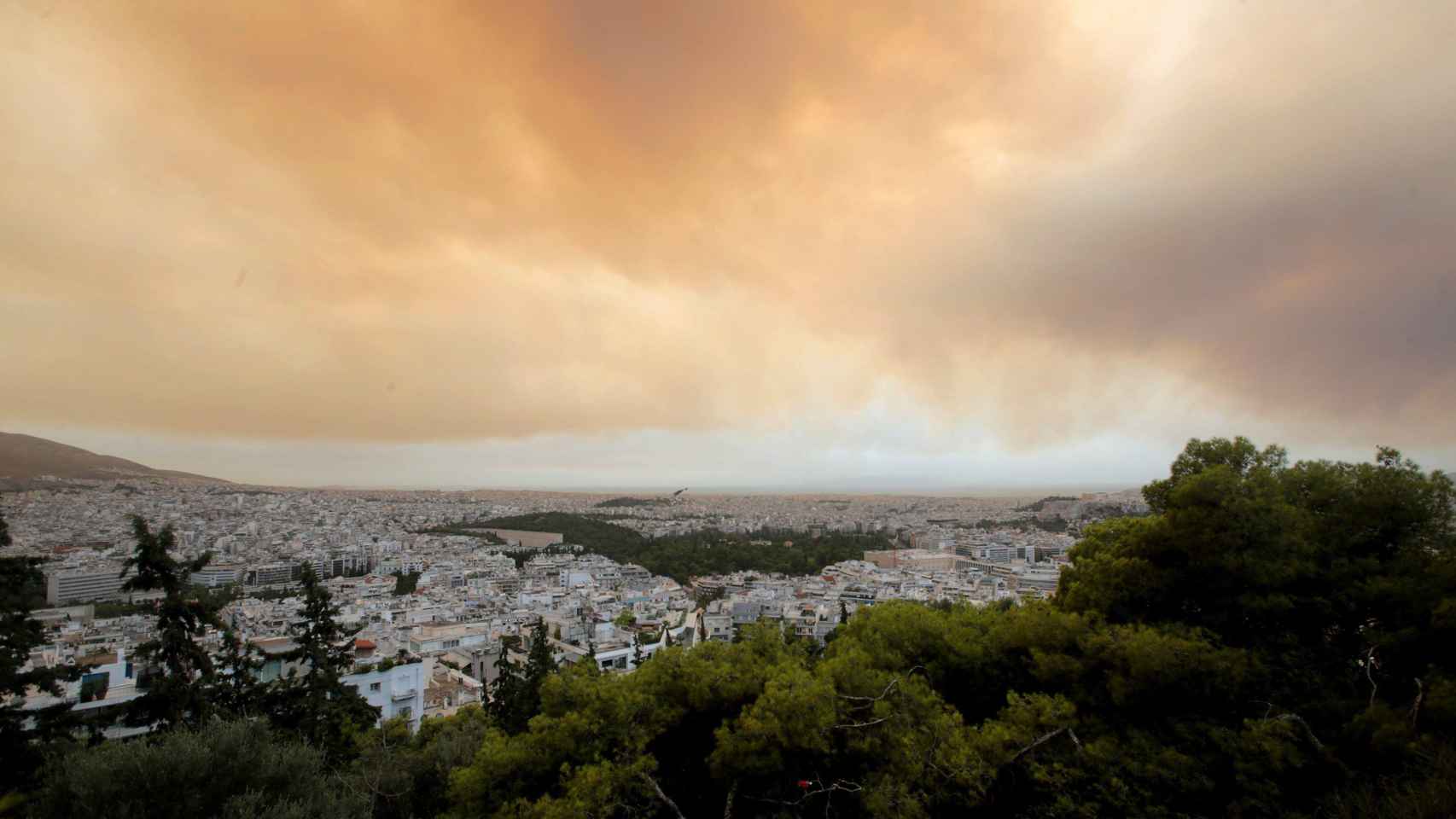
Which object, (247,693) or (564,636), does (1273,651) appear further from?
(564,636)

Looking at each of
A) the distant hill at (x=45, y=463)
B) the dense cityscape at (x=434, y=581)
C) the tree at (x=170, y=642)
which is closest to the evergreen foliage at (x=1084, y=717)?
the dense cityscape at (x=434, y=581)

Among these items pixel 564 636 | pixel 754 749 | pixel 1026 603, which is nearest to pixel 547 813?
pixel 754 749

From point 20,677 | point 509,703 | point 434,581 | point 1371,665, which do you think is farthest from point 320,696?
point 434,581

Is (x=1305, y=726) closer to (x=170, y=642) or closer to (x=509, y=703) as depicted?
(x=509, y=703)

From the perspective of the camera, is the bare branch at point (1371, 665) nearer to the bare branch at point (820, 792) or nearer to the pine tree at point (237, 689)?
the bare branch at point (820, 792)

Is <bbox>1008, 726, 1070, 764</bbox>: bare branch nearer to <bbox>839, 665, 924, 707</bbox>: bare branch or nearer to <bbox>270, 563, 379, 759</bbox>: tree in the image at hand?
<bbox>839, 665, 924, 707</bbox>: bare branch

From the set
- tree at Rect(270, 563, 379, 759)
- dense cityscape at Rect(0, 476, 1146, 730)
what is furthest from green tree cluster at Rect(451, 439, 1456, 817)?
tree at Rect(270, 563, 379, 759)
